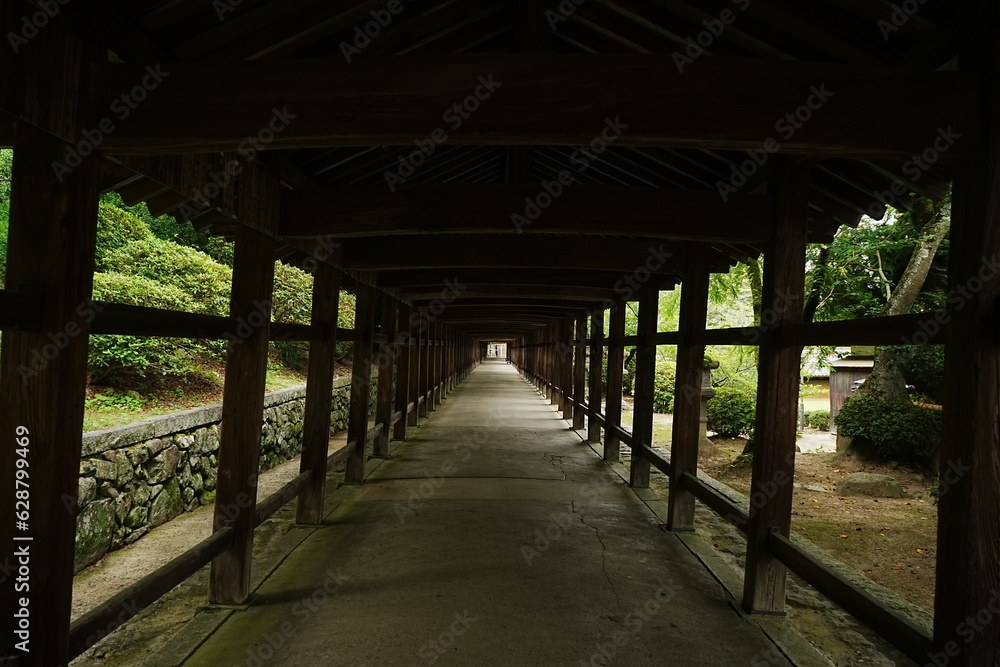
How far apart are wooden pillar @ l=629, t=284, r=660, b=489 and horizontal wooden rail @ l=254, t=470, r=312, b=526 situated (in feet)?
10.9

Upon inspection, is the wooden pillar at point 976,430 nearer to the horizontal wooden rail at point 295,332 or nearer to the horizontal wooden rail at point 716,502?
the horizontal wooden rail at point 716,502

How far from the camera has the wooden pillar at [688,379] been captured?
4828 mm

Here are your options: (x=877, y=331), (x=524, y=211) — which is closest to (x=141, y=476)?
(x=524, y=211)

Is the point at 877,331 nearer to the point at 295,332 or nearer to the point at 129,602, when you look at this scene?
the point at 129,602

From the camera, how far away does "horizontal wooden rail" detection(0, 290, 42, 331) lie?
178 cm

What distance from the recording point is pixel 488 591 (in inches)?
141

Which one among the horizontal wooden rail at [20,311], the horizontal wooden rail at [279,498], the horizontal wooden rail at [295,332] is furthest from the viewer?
the horizontal wooden rail at [295,332]

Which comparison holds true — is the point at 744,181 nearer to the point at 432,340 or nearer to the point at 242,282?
the point at 242,282

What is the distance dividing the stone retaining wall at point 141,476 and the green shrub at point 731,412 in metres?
9.61

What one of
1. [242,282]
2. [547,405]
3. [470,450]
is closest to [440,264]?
[242,282]

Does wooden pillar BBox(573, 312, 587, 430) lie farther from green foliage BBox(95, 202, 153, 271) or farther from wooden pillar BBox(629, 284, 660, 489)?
green foliage BBox(95, 202, 153, 271)

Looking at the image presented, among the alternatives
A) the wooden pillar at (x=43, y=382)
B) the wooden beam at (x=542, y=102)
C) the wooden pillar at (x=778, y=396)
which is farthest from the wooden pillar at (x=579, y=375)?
the wooden pillar at (x=43, y=382)

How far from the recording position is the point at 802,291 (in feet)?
11.1

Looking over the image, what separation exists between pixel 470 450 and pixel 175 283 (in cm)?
478
